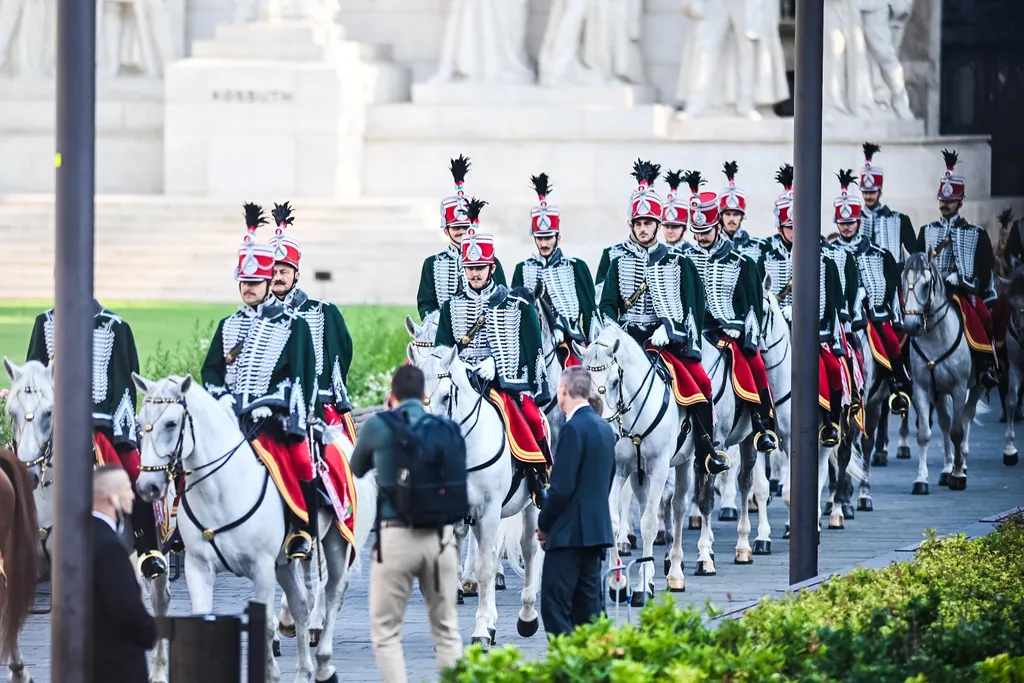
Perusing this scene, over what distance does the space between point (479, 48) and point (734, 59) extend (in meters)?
4.09

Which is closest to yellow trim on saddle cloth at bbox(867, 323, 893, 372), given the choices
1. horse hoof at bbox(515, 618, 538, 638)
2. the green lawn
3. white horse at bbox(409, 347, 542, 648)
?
the green lawn

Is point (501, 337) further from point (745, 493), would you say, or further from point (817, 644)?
point (817, 644)

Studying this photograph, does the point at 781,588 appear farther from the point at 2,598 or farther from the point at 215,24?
the point at 215,24

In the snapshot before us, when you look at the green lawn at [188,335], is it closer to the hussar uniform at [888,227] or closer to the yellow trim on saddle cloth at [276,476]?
the hussar uniform at [888,227]

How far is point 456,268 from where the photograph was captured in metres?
15.9

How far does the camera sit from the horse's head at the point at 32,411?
12.9 m

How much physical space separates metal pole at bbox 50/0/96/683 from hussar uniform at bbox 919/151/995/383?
529 inches

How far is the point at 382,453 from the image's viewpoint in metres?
10.2

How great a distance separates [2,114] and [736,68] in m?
11.8

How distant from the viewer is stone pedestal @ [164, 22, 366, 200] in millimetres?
33438

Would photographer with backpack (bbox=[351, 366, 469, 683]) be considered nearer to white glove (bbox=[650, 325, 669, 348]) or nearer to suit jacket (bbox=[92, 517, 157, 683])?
suit jacket (bbox=[92, 517, 157, 683])

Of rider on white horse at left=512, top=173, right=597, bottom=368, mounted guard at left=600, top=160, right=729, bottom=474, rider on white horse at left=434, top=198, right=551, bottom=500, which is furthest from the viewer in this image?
rider on white horse at left=512, top=173, right=597, bottom=368

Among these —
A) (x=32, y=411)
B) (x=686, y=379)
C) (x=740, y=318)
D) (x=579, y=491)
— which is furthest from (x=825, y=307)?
(x=32, y=411)

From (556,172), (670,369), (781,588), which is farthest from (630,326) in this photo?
(556,172)
